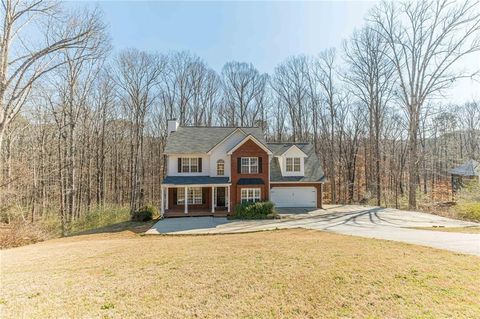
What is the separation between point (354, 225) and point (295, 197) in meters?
7.50

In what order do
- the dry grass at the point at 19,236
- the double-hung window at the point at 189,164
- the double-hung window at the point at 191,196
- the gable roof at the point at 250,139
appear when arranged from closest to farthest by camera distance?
the dry grass at the point at 19,236 → the gable roof at the point at 250,139 → the double-hung window at the point at 191,196 → the double-hung window at the point at 189,164

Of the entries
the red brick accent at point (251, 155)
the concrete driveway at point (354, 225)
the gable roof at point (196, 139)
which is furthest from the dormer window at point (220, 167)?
the concrete driveway at point (354, 225)

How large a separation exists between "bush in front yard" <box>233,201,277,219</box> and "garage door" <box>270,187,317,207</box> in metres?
3.54

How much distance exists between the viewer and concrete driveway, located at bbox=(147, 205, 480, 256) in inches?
404

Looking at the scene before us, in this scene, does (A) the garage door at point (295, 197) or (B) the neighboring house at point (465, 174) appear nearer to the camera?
(A) the garage door at point (295, 197)

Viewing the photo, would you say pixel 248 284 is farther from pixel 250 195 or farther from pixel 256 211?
pixel 250 195

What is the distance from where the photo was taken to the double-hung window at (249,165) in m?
20.4

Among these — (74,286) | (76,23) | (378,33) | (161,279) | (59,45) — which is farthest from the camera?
(378,33)

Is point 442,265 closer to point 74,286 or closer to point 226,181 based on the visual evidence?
point 74,286

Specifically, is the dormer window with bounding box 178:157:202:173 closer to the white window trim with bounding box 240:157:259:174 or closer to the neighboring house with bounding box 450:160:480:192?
the white window trim with bounding box 240:157:259:174

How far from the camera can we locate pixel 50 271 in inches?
271

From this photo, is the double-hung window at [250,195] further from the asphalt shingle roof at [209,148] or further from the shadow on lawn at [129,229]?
the shadow on lawn at [129,229]

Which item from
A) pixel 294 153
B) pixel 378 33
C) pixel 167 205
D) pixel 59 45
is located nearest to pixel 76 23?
pixel 59 45

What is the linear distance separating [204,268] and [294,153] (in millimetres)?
17063
